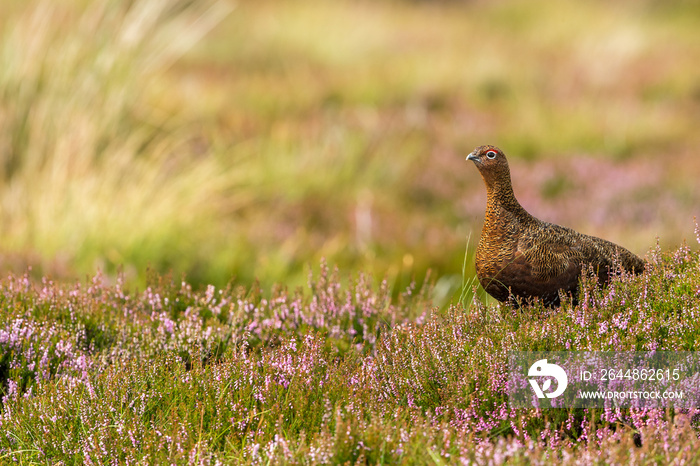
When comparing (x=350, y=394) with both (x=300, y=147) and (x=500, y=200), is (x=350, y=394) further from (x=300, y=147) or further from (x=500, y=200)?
(x=300, y=147)

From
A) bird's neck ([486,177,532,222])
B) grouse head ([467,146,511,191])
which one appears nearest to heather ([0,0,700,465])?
bird's neck ([486,177,532,222])

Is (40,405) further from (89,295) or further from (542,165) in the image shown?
(542,165)

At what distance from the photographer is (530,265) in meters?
2.67

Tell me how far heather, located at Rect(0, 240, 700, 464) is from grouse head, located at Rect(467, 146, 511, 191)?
17.6 inches

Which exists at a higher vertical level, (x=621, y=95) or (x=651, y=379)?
(x=621, y=95)

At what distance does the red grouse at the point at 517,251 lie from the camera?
2682 mm

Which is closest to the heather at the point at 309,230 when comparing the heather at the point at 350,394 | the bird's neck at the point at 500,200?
the heather at the point at 350,394

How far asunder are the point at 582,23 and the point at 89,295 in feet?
50.6

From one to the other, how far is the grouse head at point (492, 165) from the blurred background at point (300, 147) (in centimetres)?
16

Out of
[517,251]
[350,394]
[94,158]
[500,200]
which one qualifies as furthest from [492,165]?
[94,158]

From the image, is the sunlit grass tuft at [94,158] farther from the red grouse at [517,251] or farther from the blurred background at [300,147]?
the red grouse at [517,251]

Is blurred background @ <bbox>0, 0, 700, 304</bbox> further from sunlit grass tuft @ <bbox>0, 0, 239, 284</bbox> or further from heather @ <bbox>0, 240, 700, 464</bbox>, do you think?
heather @ <bbox>0, 240, 700, 464</bbox>

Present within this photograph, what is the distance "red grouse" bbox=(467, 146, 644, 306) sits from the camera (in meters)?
2.68

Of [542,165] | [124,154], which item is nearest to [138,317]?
[124,154]
